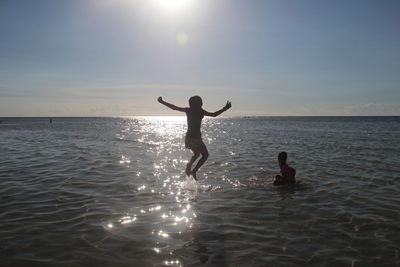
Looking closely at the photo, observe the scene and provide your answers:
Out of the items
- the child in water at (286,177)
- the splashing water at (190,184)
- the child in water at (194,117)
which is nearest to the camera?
the child in water at (194,117)

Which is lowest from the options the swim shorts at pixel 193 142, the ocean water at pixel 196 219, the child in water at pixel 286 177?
the ocean water at pixel 196 219

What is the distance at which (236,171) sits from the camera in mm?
12844

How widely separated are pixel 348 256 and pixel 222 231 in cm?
216

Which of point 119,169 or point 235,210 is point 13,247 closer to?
point 235,210

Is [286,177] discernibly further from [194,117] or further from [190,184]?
[194,117]

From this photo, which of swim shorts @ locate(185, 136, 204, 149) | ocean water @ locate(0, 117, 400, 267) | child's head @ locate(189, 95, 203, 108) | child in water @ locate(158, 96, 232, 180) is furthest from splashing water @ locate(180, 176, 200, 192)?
child's head @ locate(189, 95, 203, 108)

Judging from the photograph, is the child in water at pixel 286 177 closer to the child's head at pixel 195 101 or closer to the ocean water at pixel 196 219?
the ocean water at pixel 196 219

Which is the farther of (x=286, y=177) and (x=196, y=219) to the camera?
(x=286, y=177)

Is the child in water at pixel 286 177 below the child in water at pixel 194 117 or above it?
below

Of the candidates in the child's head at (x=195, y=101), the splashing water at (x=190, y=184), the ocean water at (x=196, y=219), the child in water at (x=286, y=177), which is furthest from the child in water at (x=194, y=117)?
the child in water at (x=286, y=177)

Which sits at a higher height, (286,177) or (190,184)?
(286,177)

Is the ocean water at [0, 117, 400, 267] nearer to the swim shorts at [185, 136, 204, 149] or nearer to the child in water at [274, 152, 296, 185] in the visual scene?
the child in water at [274, 152, 296, 185]

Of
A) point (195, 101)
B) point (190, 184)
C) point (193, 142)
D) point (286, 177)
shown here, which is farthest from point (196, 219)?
point (286, 177)

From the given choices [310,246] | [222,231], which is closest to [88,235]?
[222,231]
